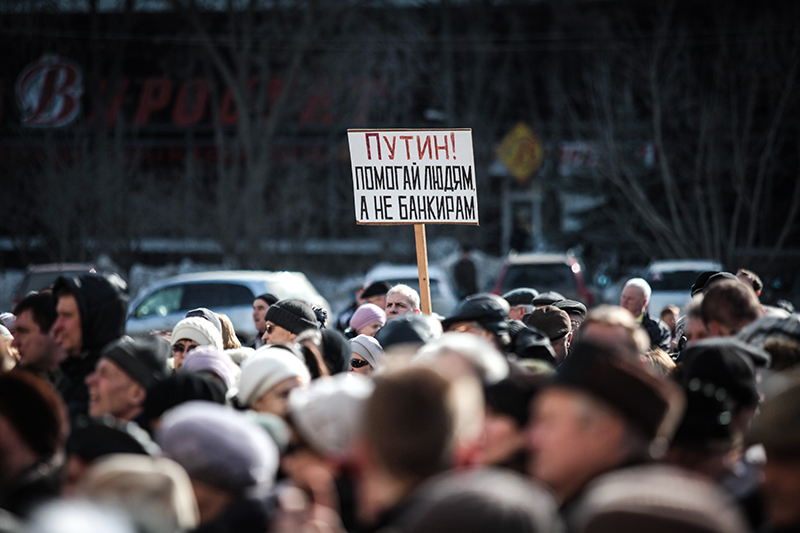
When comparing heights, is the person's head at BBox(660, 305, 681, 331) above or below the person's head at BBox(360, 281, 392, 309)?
below

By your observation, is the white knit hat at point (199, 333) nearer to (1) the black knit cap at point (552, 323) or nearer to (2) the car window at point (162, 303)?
(1) the black knit cap at point (552, 323)

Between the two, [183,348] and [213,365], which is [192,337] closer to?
[183,348]

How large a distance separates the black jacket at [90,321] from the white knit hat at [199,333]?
1.02 m

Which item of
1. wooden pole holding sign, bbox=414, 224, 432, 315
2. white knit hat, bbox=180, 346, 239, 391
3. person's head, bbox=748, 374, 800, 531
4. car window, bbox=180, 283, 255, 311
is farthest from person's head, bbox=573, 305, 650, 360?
car window, bbox=180, 283, 255, 311

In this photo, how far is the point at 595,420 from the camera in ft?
10.1

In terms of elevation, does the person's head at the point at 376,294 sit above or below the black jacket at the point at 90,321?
below

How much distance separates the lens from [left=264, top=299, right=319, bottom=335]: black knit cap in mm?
6312

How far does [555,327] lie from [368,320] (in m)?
1.83

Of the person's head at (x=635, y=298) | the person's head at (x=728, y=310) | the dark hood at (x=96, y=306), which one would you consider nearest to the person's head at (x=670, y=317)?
the person's head at (x=635, y=298)

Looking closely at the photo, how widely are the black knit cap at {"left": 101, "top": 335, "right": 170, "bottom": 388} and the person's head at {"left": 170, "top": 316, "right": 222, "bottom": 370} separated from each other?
1.55 m

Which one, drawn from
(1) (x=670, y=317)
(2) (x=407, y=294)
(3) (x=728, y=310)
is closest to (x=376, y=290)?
(2) (x=407, y=294)

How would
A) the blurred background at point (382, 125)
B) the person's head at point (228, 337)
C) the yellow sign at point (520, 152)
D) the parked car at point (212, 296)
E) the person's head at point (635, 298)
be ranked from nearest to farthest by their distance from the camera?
the person's head at point (228, 337) → the person's head at point (635, 298) → the parked car at point (212, 296) → the blurred background at point (382, 125) → the yellow sign at point (520, 152)

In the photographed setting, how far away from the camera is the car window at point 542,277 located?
15.8 metres

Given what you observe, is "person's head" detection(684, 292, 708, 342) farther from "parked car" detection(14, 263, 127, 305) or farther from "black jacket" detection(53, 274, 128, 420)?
"parked car" detection(14, 263, 127, 305)
